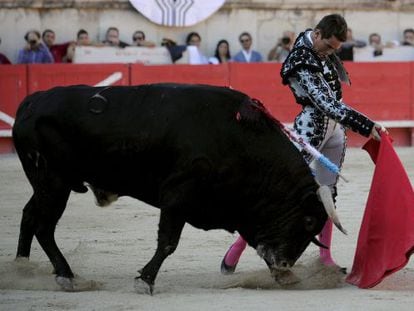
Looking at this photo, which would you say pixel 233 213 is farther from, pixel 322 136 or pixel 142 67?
pixel 142 67

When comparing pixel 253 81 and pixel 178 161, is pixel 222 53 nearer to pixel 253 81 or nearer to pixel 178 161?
pixel 253 81

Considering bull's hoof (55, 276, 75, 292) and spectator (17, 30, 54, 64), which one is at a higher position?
bull's hoof (55, 276, 75, 292)

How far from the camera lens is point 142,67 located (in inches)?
488

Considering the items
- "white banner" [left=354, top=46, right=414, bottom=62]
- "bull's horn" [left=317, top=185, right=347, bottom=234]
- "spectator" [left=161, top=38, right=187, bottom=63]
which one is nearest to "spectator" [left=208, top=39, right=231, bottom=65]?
"spectator" [left=161, top=38, right=187, bottom=63]

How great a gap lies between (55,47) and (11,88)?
3.14ft

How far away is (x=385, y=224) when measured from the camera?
5.54 meters

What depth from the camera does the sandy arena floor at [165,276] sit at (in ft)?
15.9

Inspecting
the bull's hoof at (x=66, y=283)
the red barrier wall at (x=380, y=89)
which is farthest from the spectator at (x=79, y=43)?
the bull's hoof at (x=66, y=283)

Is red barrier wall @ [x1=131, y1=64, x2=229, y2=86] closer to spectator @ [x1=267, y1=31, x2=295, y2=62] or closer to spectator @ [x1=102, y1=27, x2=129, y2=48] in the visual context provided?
spectator @ [x1=102, y1=27, x2=129, y2=48]

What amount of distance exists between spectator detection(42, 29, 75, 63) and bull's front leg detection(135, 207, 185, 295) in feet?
25.6

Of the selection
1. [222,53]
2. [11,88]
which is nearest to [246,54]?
[222,53]

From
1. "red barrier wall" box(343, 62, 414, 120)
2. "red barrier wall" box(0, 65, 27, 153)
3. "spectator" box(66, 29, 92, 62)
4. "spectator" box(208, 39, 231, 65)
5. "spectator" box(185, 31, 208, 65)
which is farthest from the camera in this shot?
"spectator" box(208, 39, 231, 65)

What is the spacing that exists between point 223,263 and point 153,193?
0.64m

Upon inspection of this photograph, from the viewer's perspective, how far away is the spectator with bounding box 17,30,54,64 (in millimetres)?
12484
